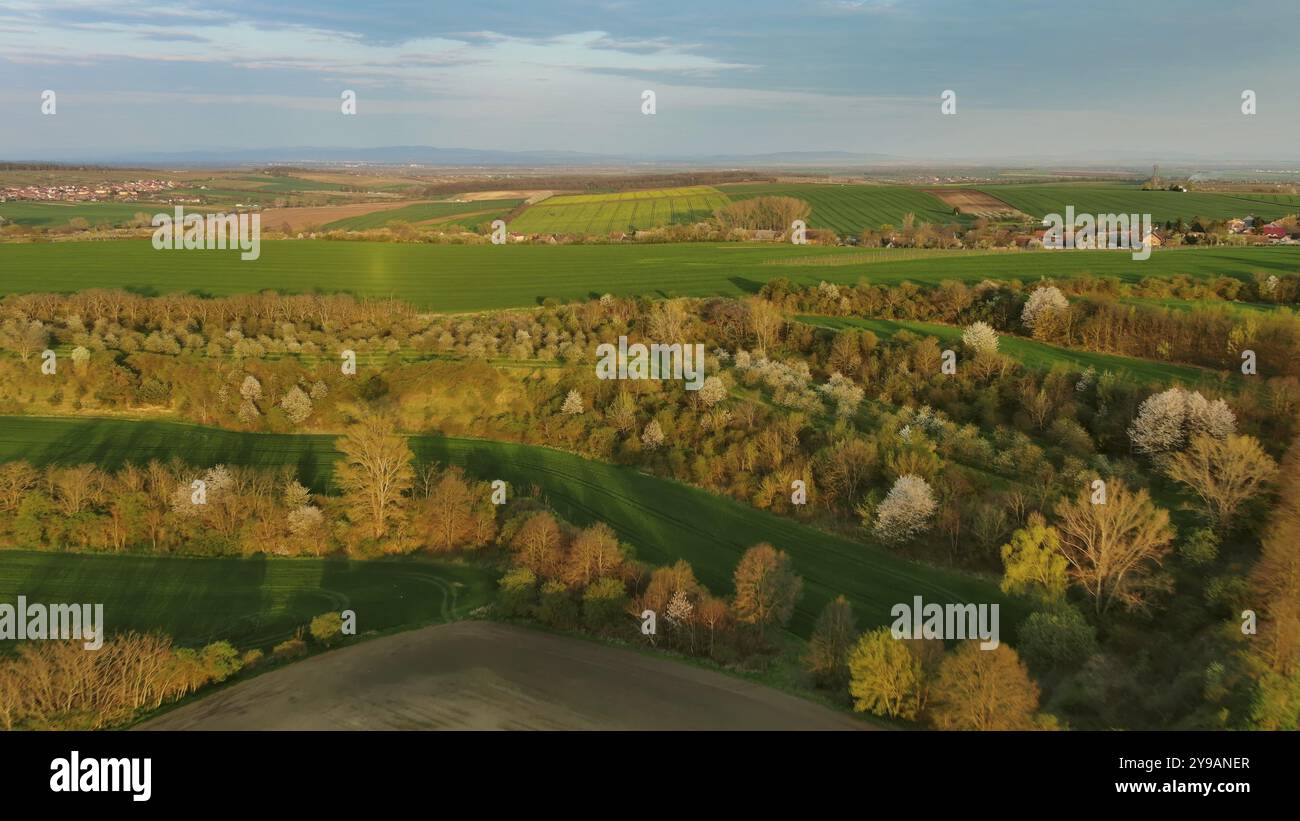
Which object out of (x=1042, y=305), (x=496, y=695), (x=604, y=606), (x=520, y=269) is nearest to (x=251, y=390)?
(x=604, y=606)

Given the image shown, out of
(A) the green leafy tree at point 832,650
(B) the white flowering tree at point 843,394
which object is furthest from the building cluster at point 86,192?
(A) the green leafy tree at point 832,650

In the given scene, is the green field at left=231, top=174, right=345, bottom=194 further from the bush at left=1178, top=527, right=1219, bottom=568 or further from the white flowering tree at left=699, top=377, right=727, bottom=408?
the bush at left=1178, top=527, right=1219, bottom=568

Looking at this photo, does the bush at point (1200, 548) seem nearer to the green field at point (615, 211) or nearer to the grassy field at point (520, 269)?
the grassy field at point (520, 269)

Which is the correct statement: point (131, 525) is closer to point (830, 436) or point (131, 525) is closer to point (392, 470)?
point (392, 470)

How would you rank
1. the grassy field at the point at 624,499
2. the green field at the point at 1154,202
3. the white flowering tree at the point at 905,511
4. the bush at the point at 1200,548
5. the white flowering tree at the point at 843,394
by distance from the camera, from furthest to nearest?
the green field at the point at 1154,202, the white flowering tree at the point at 843,394, the white flowering tree at the point at 905,511, the grassy field at the point at 624,499, the bush at the point at 1200,548

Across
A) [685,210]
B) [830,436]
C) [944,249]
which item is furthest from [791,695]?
[685,210]
